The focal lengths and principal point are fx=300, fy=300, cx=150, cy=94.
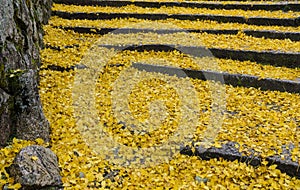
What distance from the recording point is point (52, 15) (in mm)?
8727

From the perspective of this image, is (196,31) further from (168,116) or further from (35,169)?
(35,169)

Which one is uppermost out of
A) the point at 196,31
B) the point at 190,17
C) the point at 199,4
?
the point at 199,4

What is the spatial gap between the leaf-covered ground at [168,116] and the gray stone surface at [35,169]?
0.43ft

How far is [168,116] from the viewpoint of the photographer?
4.99 m

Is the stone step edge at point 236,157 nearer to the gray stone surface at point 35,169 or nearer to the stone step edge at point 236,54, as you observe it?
the gray stone surface at point 35,169

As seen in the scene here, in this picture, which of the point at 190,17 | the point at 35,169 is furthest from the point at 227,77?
the point at 35,169

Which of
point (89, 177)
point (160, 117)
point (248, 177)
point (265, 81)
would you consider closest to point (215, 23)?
point (265, 81)

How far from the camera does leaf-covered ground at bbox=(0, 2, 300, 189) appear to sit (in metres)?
3.76

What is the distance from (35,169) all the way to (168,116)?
237 cm

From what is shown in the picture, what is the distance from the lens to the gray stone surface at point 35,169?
125 inches

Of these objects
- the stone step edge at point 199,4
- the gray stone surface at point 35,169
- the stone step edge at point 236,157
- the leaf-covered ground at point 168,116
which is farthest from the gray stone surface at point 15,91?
the stone step edge at point 199,4

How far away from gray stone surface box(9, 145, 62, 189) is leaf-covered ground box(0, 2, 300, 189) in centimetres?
13

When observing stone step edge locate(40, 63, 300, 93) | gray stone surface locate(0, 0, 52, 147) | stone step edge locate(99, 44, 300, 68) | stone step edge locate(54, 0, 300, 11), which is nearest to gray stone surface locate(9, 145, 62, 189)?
gray stone surface locate(0, 0, 52, 147)

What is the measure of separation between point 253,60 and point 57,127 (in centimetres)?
436
